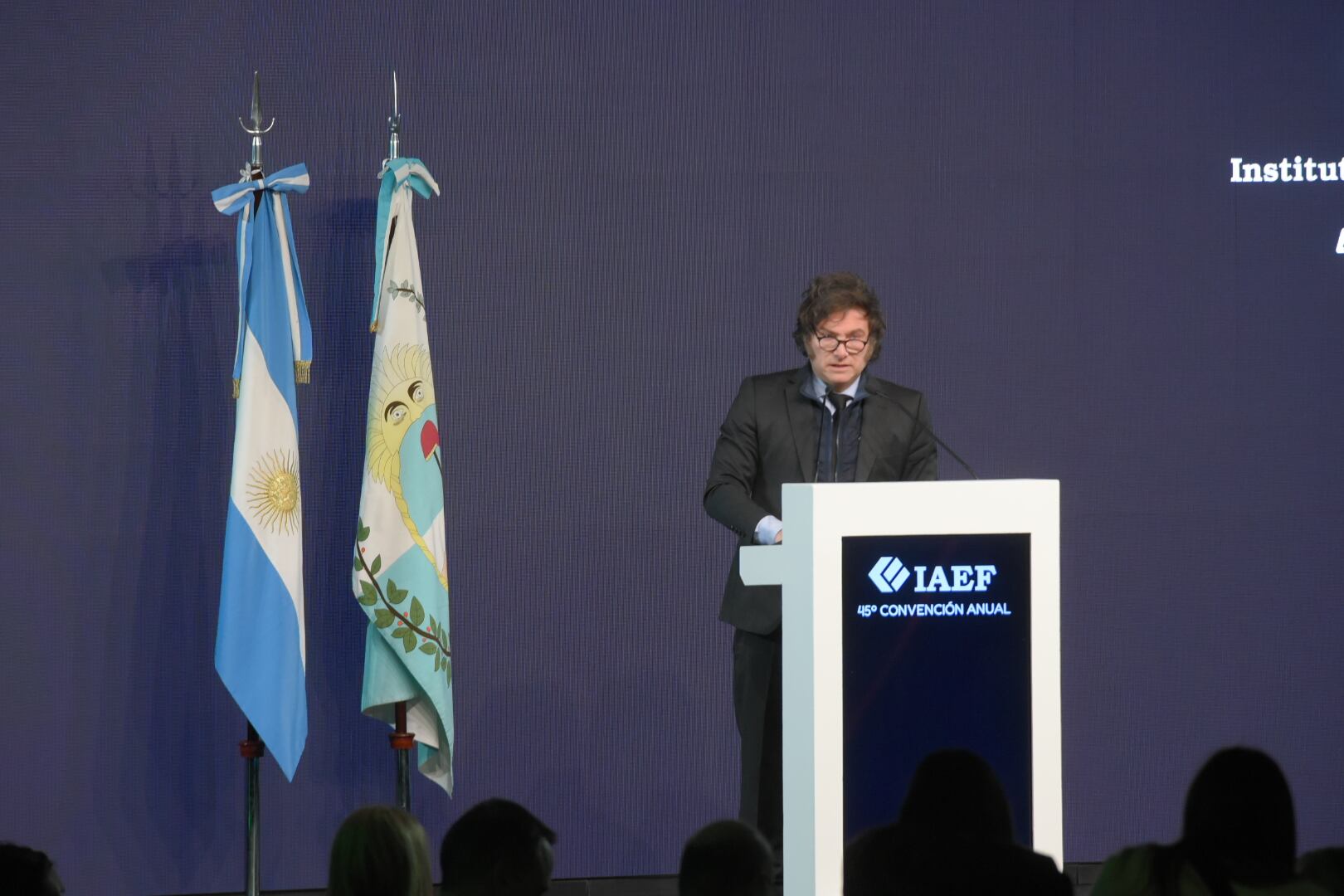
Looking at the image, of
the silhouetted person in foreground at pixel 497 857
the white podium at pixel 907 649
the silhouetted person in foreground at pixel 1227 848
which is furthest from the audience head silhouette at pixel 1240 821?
the white podium at pixel 907 649

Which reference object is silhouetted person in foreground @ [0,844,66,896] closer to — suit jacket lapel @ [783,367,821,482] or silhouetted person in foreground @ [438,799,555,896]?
silhouetted person in foreground @ [438,799,555,896]

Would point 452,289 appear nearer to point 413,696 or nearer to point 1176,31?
point 413,696

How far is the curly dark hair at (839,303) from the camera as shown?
3.73 m

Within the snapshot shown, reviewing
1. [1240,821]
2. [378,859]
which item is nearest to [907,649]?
[1240,821]

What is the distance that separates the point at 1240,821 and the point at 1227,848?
1.7 inches

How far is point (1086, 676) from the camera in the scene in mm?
5215

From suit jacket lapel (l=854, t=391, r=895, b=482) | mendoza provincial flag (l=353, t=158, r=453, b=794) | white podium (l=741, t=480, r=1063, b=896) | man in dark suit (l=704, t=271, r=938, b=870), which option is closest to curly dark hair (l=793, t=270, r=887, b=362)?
man in dark suit (l=704, t=271, r=938, b=870)

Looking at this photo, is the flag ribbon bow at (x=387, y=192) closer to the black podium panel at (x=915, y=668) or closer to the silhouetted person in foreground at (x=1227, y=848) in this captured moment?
the black podium panel at (x=915, y=668)

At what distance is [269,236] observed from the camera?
445 centimetres

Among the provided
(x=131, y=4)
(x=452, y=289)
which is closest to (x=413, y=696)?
(x=452, y=289)

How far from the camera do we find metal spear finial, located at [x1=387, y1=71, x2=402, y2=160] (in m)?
4.64

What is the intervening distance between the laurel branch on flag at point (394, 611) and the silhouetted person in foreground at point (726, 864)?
2.48 meters

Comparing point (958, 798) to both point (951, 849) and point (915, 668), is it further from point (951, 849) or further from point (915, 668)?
point (915, 668)

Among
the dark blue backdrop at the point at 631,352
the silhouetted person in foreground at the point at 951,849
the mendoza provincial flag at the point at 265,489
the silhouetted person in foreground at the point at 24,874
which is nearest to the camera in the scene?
the silhouetted person in foreground at the point at 951,849
